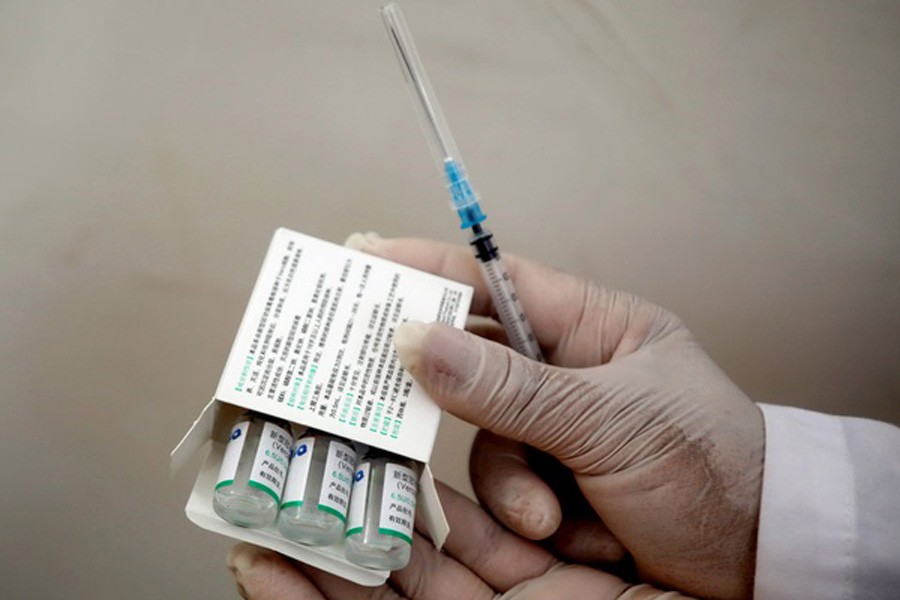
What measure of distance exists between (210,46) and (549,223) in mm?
644

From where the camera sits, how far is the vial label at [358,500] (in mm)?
839

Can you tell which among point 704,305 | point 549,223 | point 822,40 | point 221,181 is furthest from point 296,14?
point 822,40

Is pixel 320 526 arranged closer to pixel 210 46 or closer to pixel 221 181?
pixel 221 181

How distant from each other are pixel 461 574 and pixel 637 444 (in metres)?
0.28

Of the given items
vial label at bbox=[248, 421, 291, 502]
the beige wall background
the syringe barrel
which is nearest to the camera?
vial label at bbox=[248, 421, 291, 502]

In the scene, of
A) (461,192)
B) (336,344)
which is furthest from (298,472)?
(461,192)

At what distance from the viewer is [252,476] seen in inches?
31.3

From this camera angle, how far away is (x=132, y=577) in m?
Result: 1.12

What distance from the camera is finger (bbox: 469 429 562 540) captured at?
0.97m

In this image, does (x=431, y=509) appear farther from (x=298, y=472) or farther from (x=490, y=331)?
(x=490, y=331)

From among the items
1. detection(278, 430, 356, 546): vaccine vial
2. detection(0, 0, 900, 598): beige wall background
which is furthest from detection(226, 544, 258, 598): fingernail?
detection(0, 0, 900, 598): beige wall background


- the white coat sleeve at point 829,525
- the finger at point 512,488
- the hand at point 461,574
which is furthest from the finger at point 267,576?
the white coat sleeve at point 829,525

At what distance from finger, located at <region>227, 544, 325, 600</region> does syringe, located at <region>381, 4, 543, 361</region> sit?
392 millimetres

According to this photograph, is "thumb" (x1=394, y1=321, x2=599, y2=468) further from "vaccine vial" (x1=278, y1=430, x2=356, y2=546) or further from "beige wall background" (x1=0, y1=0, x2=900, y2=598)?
"beige wall background" (x1=0, y1=0, x2=900, y2=598)
